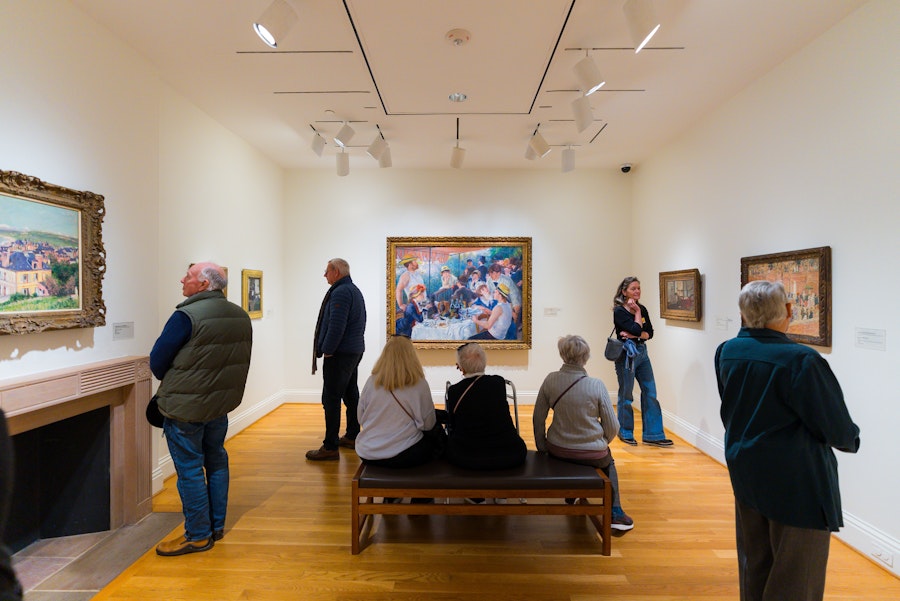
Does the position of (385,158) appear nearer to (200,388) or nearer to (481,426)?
(200,388)

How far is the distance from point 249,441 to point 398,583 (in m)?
2.74

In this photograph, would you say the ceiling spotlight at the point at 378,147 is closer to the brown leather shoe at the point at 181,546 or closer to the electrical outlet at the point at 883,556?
the brown leather shoe at the point at 181,546

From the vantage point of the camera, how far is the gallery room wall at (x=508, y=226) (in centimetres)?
580

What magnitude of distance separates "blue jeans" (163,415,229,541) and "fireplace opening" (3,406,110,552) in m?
0.57

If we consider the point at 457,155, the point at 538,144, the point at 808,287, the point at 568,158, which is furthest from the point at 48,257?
the point at 808,287

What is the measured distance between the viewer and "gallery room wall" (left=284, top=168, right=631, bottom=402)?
580cm

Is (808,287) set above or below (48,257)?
below

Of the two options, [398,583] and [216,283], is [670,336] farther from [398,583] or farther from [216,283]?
[216,283]

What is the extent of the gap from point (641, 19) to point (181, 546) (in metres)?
3.81

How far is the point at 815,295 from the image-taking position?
2.85 metres

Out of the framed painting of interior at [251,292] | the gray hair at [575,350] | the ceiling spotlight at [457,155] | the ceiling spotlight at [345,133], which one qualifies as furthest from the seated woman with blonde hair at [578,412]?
the framed painting of interior at [251,292]

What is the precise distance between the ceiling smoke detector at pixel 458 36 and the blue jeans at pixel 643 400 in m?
3.21

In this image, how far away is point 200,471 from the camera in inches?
99.9

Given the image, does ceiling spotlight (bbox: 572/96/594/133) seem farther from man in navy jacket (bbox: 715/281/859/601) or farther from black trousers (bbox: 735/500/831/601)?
black trousers (bbox: 735/500/831/601)
